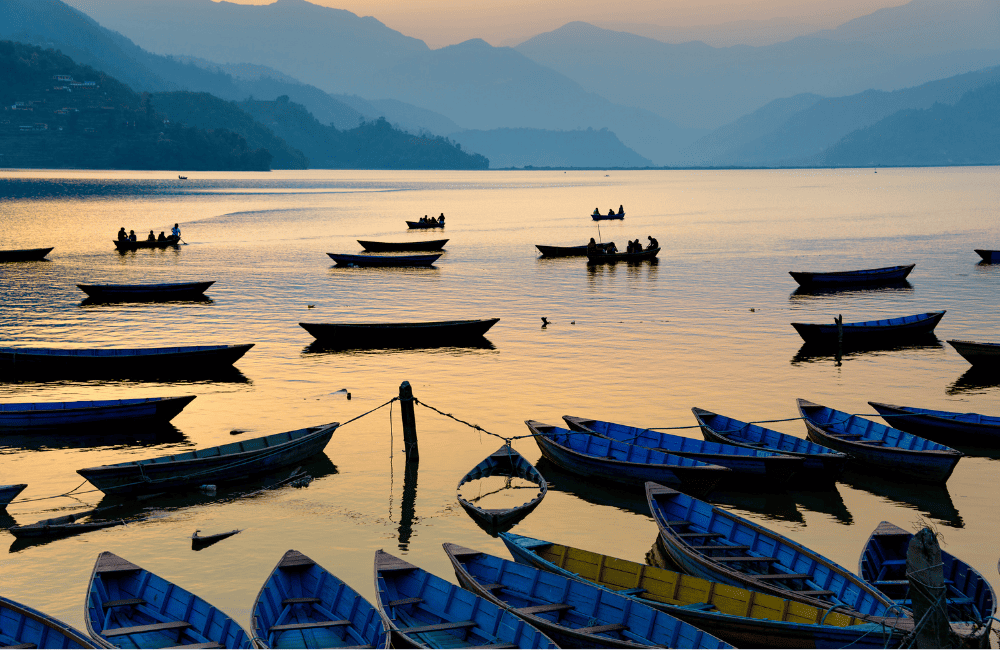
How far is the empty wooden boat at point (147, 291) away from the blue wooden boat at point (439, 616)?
45.5m

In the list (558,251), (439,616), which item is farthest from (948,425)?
(558,251)

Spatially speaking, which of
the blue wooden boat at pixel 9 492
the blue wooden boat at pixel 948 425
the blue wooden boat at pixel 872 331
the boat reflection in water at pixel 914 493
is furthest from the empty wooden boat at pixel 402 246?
the boat reflection in water at pixel 914 493

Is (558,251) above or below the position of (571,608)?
above

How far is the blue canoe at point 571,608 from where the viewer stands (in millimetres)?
13836

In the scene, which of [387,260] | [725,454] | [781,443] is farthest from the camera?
[387,260]

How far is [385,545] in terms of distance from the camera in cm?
2112

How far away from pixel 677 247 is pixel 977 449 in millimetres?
69770

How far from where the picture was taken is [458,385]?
3628 centimetres

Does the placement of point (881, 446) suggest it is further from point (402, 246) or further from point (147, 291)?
point (402, 246)

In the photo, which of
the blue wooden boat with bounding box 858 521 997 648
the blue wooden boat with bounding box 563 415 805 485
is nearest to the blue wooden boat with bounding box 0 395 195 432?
the blue wooden boat with bounding box 563 415 805 485

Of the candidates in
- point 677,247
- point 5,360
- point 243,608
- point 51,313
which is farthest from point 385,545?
point 677,247

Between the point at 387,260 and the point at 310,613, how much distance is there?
207ft

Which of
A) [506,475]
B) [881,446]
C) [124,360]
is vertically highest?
[881,446]

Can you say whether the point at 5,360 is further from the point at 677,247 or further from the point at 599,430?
the point at 677,247
